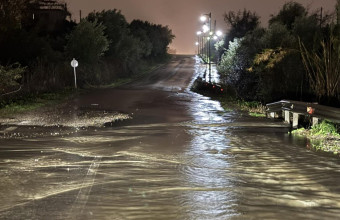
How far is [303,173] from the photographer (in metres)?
7.15

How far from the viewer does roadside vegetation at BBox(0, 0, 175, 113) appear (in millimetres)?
25575

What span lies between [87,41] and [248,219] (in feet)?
123

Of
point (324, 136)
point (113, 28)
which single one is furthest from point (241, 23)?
point (324, 136)

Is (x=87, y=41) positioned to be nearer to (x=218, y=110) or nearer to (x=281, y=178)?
(x=218, y=110)

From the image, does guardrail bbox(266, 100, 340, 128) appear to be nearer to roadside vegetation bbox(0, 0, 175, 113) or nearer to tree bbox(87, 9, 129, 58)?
roadside vegetation bbox(0, 0, 175, 113)

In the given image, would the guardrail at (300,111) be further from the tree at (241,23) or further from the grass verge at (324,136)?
the tree at (241,23)

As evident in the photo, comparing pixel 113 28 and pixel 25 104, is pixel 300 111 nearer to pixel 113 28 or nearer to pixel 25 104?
pixel 25 104

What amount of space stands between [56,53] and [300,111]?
31439mm

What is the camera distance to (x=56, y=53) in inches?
1550

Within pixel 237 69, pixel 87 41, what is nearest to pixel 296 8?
pixel 237 69

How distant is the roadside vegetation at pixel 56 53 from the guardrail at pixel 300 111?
11999 millimetres

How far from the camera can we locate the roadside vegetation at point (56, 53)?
83.9 feet

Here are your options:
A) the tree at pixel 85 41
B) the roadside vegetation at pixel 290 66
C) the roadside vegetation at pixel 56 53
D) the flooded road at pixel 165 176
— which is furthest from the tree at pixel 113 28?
the flooded road at pixel 165 176

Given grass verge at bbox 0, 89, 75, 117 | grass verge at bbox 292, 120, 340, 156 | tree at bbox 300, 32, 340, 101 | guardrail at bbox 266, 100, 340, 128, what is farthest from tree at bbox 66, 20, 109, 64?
grass verge at bbox 292, 120, 340, 156
